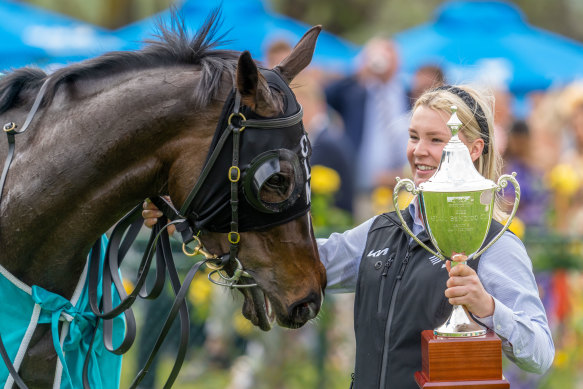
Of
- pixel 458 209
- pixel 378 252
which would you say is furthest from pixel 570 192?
pixel 458 209

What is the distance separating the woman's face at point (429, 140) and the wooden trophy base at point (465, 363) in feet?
2.11

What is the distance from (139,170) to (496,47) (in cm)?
994

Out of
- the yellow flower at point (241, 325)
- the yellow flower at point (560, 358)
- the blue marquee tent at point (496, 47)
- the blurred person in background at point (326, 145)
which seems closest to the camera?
the yellow flower at point (241, 325)

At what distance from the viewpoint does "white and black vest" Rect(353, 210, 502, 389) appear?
2.53 meters

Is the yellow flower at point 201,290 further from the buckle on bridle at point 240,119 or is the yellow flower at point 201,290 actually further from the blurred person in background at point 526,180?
the buckle on bridle at point 240,119

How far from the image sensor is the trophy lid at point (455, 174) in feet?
Answer: 7.61

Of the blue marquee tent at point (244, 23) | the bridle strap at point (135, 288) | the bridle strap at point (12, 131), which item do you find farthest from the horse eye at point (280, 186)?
the blue marquee tent at point (244, 23)

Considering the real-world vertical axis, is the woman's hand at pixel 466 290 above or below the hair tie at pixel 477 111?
below

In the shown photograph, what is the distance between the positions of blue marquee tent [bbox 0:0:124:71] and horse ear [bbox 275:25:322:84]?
6.89 metres

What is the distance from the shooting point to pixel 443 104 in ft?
8.73

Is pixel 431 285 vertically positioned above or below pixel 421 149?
below

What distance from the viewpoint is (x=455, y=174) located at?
2.34 metres

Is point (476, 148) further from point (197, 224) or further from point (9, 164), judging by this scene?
point (9, 164)

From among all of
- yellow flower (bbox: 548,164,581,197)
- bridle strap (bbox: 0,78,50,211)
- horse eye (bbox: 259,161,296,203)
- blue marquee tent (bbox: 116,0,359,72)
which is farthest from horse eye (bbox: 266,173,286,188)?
blue marquee tent (bbox: 116,0,359,72)
